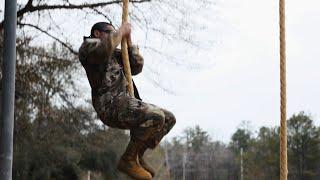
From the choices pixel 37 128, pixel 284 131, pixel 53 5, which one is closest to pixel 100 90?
pixel 284 131

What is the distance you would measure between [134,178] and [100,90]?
1.85 feet

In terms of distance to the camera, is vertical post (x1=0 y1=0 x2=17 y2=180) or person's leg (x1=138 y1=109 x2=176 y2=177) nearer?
person's leg (x1=138 y1=109 x2=176 y2=177)

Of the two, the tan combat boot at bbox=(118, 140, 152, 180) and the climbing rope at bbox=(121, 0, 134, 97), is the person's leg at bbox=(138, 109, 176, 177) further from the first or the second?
the climbing rope at bbox=(121, 0, 134, 97)

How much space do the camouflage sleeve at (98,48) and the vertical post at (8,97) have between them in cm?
170

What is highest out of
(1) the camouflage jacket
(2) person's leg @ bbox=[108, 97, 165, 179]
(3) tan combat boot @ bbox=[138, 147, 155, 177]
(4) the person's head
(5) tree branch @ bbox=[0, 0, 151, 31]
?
(5) tree branch @ bbox=[0, 0, 151, 31]

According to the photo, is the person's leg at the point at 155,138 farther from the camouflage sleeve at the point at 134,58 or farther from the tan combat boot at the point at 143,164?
the camouflage sleeve at the point at 134,58

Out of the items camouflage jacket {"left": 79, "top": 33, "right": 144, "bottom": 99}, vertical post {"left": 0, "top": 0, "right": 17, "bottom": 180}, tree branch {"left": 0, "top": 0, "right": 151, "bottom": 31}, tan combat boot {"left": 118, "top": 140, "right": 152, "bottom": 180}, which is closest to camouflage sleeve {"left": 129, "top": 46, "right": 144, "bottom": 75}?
camouflage jacket {"left": 79, "top": 33, "right": 144, "bottom": 99}

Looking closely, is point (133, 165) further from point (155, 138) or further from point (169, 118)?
point (169, 118)

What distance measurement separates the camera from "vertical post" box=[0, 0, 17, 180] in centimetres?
499

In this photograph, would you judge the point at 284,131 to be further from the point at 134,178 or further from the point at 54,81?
the point at 54,81

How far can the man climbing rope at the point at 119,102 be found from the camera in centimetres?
359

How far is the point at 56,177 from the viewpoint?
22109mm

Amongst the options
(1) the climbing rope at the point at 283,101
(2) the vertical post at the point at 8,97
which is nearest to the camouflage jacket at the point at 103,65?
(1) the climbing rope at the point at 283,101

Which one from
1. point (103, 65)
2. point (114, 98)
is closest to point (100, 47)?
point (103, 65)
